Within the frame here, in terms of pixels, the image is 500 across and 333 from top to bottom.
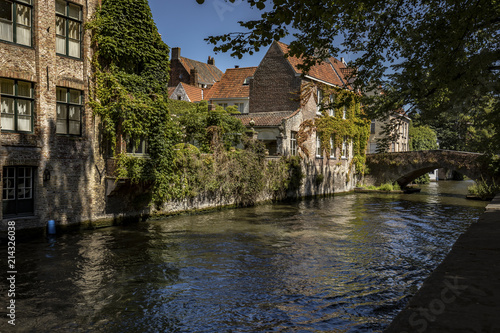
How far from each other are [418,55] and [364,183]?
97.7 feet

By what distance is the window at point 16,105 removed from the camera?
12.9m

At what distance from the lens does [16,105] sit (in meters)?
13.1

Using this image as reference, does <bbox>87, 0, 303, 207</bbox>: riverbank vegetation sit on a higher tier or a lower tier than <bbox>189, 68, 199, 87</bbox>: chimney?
lower

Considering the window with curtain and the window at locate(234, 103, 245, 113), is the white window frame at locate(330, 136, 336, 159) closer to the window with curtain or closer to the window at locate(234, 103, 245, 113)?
the window with curtain

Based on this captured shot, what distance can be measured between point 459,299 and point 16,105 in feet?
45.8

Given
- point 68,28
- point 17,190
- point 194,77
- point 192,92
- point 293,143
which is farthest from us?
point 194,77

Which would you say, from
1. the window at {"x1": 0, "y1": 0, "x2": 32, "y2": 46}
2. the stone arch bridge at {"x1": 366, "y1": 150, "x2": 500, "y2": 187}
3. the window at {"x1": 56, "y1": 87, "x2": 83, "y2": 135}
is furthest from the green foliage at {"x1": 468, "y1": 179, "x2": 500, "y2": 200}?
the window at {"x1": 0, "y1": 0, "x2": 32, "y2": 46}

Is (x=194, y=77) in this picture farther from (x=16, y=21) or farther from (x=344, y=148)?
(x=16, y=21)

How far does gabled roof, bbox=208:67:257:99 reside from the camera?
3709 cm

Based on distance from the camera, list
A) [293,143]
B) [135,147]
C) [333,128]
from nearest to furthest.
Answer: [135,147] → [293,143] → [333,128]

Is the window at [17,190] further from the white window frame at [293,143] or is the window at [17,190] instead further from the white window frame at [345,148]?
the white window frame at [345,148]

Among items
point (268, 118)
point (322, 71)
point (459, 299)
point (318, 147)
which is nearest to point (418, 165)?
point (318, 147)

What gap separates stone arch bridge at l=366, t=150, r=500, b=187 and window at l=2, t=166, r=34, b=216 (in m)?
27.8

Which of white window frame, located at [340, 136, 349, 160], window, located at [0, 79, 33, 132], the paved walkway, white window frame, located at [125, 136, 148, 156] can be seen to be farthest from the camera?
white window frame, located at [340, 136, 349, 160]
